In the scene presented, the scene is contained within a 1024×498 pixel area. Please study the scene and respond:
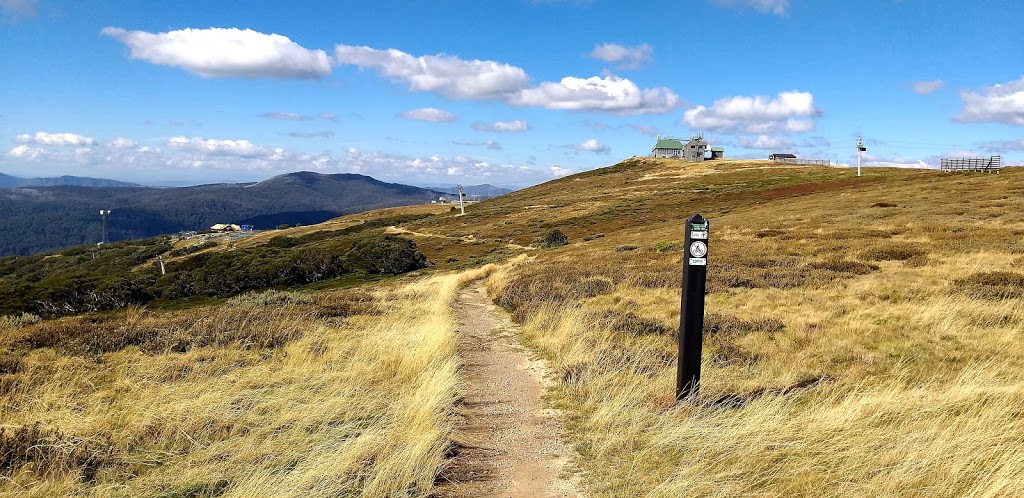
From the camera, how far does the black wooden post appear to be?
5770 millimetres

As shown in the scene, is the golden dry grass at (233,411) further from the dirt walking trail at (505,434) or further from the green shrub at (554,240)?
the green shrub at (554,240)

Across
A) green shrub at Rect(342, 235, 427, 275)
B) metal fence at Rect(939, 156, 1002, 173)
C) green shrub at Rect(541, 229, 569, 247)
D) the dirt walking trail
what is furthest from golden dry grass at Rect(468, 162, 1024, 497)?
metal fence at Rect(939, 156, 1002, 173)

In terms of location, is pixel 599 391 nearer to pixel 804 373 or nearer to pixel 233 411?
pixel 804 373

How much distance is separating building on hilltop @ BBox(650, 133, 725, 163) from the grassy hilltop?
435ft

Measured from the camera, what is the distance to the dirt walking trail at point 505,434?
188 inches

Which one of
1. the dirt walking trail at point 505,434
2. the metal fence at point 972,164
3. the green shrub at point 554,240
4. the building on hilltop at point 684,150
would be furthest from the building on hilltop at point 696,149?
the dirt walking trail at point 505,434

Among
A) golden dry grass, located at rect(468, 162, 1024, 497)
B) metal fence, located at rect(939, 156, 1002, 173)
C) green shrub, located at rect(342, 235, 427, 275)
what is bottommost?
green shrub, located at rect(342, 235, 427, 275)

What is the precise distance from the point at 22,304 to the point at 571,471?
48.3m

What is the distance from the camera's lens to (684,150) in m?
146

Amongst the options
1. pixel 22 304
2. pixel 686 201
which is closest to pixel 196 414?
pixel 22 304

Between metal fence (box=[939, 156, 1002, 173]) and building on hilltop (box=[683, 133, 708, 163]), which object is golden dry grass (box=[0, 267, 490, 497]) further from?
building on hilltop (box=[683, 133, 708, 163])

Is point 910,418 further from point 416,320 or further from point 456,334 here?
point 416,320

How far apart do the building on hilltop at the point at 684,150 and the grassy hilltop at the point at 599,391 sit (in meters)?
133

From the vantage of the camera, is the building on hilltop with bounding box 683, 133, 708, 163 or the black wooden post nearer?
the black wooden post
